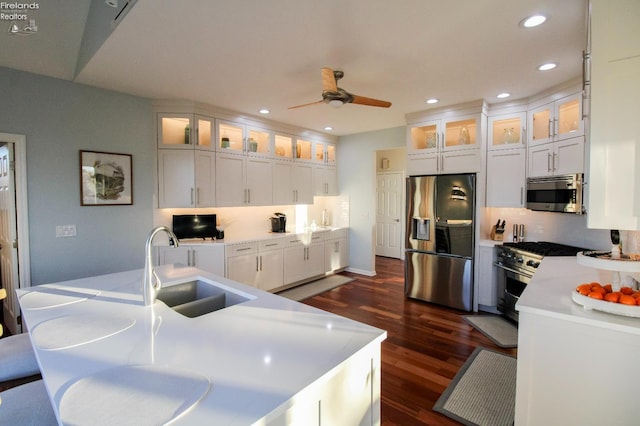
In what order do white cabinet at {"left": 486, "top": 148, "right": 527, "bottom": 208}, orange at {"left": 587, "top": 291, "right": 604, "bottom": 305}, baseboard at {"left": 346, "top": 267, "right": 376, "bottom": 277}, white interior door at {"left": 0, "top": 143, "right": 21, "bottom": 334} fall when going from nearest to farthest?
orange at {"left": 587, "top": 291, "right": 604, "bottom": 305}, white interior door at {"left": 0, "top": 143, "right": 21, "bottom": 334}, white cabinet at {"left": 486, "top": 148, "right": 527, "bottom": 208}, baseboard at {"left": 346, "top": 267, "right": 376, "bottom": 277}

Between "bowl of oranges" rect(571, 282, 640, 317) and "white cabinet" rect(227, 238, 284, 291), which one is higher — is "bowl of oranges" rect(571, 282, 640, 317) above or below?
above

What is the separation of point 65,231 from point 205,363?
301 cm

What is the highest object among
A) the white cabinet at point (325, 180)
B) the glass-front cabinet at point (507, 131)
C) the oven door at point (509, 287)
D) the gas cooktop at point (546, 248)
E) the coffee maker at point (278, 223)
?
the glass-front cabinet at point (507, 131)

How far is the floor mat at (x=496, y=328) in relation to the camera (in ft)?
10.1

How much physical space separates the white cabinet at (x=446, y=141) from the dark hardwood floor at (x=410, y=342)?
1868mm

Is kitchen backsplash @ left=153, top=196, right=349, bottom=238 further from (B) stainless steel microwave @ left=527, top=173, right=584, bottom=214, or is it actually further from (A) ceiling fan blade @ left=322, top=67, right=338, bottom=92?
(B) stainless steel microwave @ left=527, top=173, right=584, bottom=214

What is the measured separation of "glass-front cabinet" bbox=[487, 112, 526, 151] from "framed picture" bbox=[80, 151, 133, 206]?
4438 mm

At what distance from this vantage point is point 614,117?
1.43 meters

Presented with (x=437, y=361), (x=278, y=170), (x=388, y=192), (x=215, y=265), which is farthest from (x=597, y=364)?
(x=388, y=192)

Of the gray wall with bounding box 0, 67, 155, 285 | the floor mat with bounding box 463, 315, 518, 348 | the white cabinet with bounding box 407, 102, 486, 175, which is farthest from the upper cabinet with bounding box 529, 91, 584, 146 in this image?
the gray wall with bounding box 0, 67, 155, 285

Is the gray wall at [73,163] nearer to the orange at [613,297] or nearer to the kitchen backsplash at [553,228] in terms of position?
the orange at [613,297]

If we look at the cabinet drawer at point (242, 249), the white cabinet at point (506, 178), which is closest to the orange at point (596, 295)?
the white cabinet at point (506, 178)

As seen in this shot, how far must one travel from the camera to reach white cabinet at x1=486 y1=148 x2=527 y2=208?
3705 mm

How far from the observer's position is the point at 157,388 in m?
0.92
